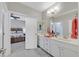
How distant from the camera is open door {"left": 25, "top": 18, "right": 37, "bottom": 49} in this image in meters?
5.20

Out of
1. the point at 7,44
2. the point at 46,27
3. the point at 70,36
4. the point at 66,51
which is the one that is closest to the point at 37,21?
the point at 46,27

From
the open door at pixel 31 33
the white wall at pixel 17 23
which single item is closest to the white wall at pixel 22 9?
the open door at pixel 31 33

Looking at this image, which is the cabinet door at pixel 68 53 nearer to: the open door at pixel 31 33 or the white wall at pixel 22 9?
the open door at pixel 31 33

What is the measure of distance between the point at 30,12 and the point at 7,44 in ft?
7.98

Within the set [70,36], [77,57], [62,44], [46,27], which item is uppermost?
[46,27]

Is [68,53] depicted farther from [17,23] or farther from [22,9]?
[17,23]

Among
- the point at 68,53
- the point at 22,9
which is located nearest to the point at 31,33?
the point at 22,9

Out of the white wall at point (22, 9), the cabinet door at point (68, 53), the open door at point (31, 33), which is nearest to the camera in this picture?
the cabinet door at point (68, 53)

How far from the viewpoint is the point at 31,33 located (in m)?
5.28

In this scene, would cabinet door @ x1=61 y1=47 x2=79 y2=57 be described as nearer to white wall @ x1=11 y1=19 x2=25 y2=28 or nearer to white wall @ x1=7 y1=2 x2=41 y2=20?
white wall @ x1=7 y1=2 x2=41 y2=20

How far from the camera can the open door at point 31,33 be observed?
17.0 ft

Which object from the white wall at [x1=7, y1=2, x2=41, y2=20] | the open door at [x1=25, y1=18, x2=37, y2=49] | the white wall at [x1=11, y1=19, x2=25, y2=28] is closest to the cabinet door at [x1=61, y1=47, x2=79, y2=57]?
the open door at [x1=25, y1=18, x2=37, y2=49]

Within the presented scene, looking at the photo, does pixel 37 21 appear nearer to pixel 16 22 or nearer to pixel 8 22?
pixel 8 22

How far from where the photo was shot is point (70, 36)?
10.5 feet
